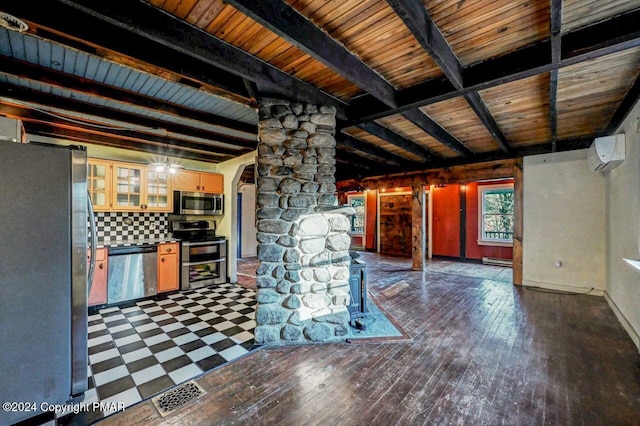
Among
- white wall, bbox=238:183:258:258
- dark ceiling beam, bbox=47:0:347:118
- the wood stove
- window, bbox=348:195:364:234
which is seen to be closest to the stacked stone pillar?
dark ceiling beam, bbox=47:0:347:118

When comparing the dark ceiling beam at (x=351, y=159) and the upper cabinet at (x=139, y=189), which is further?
the dark ceiling beam at (x=351, y=159)

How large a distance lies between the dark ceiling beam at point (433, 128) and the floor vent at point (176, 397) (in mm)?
3213

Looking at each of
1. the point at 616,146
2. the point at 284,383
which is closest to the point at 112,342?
the point at 284,383

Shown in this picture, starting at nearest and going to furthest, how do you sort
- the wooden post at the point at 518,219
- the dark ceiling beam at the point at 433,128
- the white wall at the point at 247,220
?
the dark ceiling beam at the point at 433,128 → the wooden post at the point at 518,219 → the white wall at the point at 247,220

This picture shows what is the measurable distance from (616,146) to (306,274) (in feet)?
13.6

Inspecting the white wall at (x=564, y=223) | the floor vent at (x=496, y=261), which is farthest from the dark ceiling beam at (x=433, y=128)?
the floor vent at (x=496, y=261)

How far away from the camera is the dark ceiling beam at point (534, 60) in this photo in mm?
1682

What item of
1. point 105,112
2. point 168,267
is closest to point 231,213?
point 168,267

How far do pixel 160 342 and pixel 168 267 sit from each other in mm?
1839

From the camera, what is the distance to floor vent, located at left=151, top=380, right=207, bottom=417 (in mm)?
1755

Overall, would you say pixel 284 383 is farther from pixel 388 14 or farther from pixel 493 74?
pixel 493 74

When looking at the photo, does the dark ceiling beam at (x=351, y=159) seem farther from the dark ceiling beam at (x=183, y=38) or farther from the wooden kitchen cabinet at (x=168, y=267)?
the wooden kitchen cabinet at (x=168, y=267)

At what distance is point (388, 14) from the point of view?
1.64 meters

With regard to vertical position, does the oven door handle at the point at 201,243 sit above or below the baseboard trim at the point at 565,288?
above
